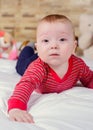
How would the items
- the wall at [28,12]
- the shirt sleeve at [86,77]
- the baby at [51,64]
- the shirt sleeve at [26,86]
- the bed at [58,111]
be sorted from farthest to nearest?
1. the wall at [28,12]
2. the shirt sleeve at [86,77]
3. the baby at [51,64]
4. the shirt sleeve at [26,86]
5. the bed at [58,111]

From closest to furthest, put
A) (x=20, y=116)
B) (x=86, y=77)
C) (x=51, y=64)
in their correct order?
(x=20, y=116), (x=51, y=64), (x=86, y=77)

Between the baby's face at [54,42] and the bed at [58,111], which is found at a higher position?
the baby's face at [54,42]

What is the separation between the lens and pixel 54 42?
3.18 ft

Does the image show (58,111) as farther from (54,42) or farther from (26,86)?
(54,42)

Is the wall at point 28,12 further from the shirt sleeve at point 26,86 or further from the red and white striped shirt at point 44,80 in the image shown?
the shirt sleeve at point 26,86

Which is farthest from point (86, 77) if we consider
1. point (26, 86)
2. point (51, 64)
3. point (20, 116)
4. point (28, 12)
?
point (28, 12)

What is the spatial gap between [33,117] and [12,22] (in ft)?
7.17

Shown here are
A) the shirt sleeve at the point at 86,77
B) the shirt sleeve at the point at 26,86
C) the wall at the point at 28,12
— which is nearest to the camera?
the shirt sleeve at the point at 26,86

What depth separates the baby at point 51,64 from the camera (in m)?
0.96

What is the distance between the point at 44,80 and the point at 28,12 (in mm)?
1874

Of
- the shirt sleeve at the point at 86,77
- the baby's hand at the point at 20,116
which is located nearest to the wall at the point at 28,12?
the shirt sleeve at the point at 86,77

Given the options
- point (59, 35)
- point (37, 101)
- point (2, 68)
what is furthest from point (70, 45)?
point (2, 68)

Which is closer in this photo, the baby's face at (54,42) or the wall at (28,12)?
the baby's face at (54,42)

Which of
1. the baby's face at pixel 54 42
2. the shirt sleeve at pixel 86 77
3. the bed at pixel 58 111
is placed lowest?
the shirt sleeve at pixel 86 77
